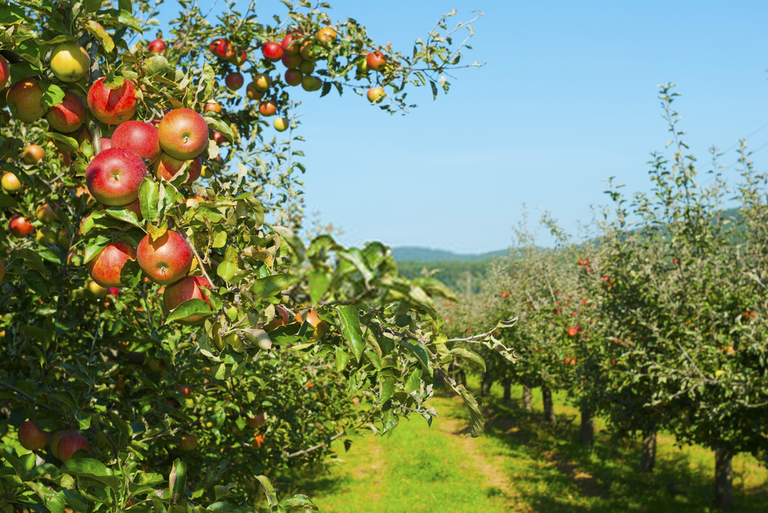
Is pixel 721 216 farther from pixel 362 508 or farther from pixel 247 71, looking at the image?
pixel 362 508

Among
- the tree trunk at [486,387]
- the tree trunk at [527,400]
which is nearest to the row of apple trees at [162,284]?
the tree trunk at [527,400]

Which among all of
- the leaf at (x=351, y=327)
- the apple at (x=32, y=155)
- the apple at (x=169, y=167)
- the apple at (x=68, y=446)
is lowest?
the apple at (x=68, y=446)

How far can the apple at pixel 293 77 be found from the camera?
3629 mm

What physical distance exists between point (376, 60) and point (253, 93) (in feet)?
3.14

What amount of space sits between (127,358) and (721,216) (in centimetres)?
679

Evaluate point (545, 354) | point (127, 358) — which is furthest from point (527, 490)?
point (127, 358)

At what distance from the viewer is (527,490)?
38.0 ft

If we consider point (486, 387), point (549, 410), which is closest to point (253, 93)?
point (549, 410)

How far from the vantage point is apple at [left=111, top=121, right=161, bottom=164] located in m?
1.46

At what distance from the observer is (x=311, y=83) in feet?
11.7

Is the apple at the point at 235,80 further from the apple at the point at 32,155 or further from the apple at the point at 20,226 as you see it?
the apple at the point at 20,226

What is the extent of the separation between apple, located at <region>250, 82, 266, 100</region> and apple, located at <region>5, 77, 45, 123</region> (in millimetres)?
2206

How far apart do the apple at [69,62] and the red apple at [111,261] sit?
48cm

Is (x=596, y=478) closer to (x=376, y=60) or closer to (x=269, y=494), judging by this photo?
(x=376, y=60)
